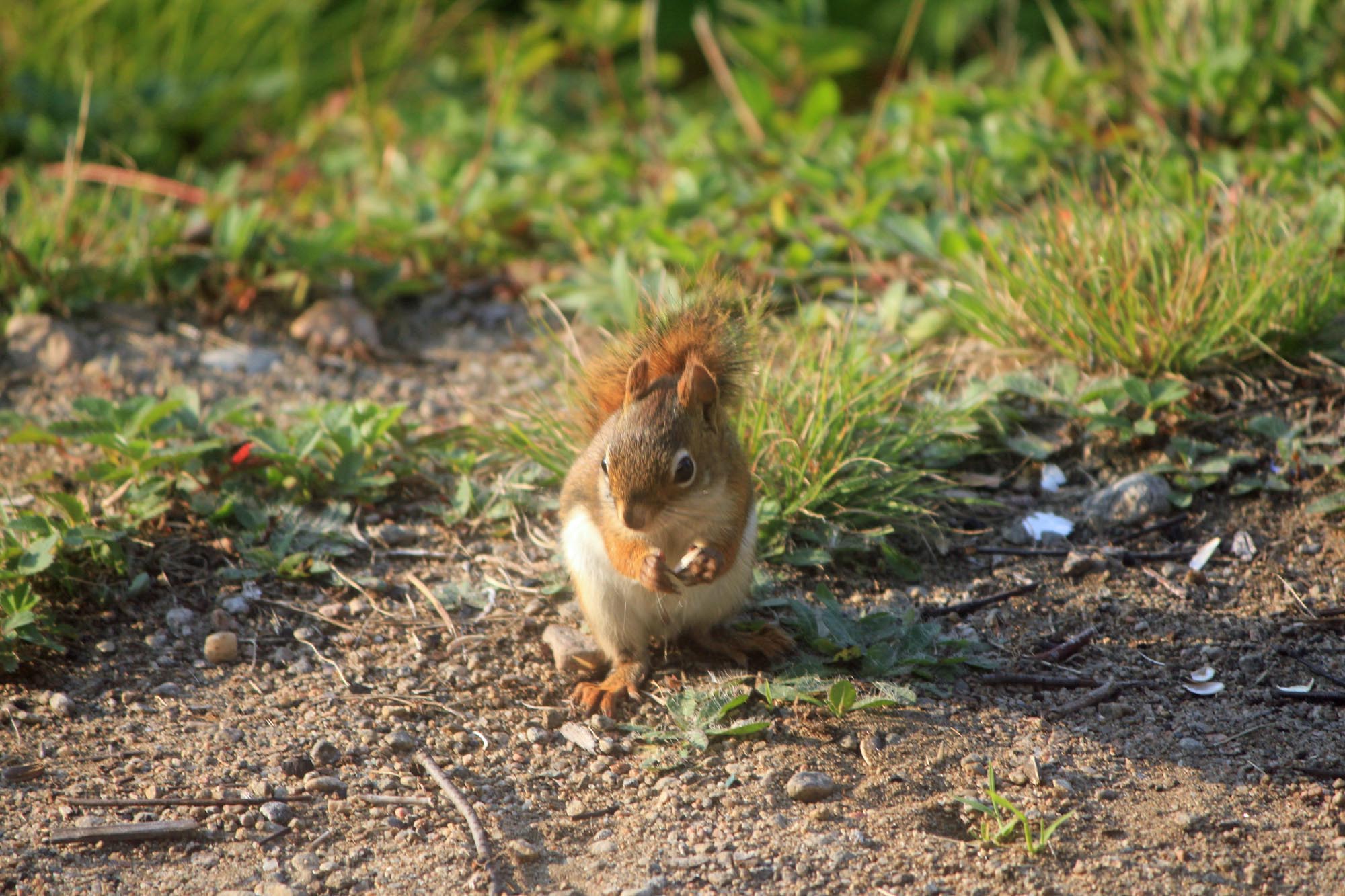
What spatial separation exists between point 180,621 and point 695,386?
4.10ft

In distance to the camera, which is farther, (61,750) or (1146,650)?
(1146,650)

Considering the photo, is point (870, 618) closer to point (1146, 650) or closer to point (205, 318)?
point (1146, 650)

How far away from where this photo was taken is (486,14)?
6352mm

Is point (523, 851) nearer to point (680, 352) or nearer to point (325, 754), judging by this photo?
point (325, 754)

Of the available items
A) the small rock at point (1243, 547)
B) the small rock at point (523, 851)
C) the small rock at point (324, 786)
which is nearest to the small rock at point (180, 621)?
the small rock at point (324, 786)

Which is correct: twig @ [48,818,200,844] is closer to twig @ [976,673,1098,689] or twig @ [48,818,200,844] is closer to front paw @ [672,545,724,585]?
front paw @ [672,545,724,585]

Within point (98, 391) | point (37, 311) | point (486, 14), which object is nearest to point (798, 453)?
point (98, 391)

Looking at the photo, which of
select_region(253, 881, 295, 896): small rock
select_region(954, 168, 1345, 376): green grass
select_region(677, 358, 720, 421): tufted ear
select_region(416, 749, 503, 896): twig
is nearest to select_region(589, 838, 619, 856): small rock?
select_region(416, 749, 503, 896): twig

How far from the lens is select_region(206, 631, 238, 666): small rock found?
262 centimetres

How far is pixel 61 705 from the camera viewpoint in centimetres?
243

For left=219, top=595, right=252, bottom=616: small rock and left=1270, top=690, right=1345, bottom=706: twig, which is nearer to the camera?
left=1270, top=690, right=1345, bottom=706: twig

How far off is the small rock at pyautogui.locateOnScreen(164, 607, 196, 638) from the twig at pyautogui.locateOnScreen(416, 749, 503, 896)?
2.23 feet

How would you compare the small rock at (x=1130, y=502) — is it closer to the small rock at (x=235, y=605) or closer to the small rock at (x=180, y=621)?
the small rock at (x=235, y=605)

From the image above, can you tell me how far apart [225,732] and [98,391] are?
1.58 metres
